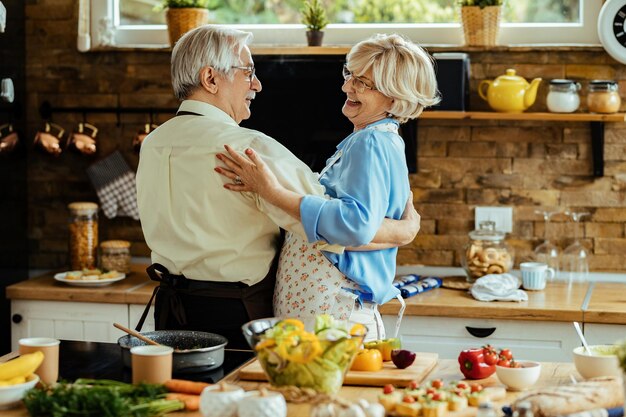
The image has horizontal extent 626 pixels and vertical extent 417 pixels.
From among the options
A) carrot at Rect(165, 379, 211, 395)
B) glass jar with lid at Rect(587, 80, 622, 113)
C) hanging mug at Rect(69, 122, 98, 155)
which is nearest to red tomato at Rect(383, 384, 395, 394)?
carrot at Rect(165, 379, 211, 395)

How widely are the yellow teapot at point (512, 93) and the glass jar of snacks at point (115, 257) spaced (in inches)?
67.6

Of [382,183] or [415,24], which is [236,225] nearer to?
[382,183]

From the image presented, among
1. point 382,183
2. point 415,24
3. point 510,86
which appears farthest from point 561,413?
point 415,24

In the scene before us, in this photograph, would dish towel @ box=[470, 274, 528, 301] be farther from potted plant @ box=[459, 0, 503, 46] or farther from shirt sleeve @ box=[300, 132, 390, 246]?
shirt sleeve @ box=[300, 132, 390, 246]

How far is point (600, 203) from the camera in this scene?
4.05 m

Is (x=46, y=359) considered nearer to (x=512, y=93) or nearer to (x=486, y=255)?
(x=486, y=255)

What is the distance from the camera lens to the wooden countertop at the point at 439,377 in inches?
75.7

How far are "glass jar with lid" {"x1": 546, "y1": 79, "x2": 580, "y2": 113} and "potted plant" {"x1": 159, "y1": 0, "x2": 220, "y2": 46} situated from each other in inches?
61.0

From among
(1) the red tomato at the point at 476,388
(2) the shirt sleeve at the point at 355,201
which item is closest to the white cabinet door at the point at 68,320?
(2) the shirt sleeve at the point at 355,201

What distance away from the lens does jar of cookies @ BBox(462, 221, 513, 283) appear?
3.89m

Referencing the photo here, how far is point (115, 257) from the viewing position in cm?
411

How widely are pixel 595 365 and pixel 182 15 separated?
8.64 ft

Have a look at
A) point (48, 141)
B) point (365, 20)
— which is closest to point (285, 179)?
point (365, 20)

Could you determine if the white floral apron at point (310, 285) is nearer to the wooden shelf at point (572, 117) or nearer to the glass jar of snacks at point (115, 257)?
the wooden shelf at point (572, 117)
